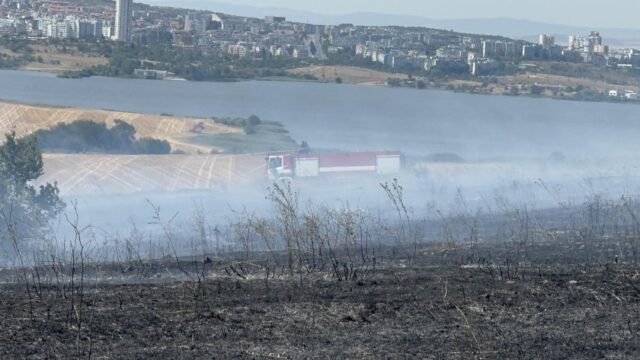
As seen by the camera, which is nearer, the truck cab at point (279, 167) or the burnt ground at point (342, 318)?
the burnt ground at point (342, 318)

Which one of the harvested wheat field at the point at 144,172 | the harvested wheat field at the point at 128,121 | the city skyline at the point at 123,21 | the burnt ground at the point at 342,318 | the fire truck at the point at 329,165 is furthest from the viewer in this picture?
the city skyline at the point at 123,21

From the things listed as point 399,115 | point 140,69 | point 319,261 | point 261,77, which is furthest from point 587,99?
point 319,261

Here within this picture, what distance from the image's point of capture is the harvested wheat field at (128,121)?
57.7 m

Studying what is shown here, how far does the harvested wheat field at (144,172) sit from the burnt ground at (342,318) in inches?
1020

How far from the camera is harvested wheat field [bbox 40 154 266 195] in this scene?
43031 mm

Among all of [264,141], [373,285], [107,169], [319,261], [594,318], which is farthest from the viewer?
[264,141]

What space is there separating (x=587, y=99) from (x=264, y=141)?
50220 mm

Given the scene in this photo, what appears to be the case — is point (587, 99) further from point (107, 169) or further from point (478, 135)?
point (107, 169)

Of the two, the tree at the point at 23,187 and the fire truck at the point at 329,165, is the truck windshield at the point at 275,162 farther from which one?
the tree at the point at 23,187

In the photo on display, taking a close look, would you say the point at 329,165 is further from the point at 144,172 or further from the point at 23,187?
the point at 23,187

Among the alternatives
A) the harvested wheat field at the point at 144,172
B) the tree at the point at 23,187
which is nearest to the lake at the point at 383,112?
the harvested wheat field at the point at 144,172

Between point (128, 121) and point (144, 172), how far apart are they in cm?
1573

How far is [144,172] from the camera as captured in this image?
46844 mm

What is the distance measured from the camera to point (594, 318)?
14.1 meters
